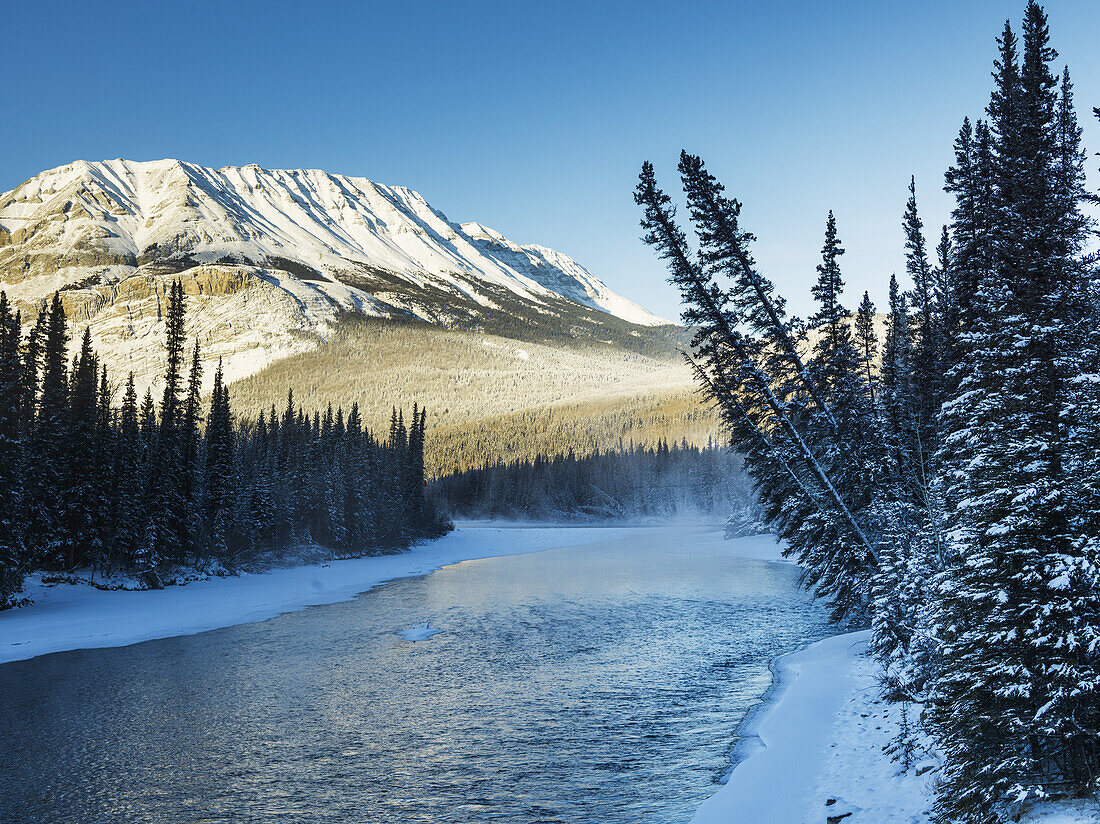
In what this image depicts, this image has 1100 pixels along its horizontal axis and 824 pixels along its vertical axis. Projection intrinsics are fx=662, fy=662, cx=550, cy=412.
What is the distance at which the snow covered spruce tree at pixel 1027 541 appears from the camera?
295 inches

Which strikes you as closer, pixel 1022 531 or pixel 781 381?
pixel 1022 531

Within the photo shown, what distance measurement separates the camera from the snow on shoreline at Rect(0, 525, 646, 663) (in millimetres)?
28891

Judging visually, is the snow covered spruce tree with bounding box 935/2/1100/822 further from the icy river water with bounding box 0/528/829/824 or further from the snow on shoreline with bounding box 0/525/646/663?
the snow on shoreline with bounding box 0/525/646/663

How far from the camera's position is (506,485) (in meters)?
155

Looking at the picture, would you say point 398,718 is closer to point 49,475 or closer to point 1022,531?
point 1022,531

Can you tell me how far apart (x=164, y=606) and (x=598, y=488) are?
129629 mm

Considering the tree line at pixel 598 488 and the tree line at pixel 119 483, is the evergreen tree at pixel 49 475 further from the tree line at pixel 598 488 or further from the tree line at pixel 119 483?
the tree line at pixel 598 488

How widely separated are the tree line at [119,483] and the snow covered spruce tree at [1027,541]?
40.2 metres

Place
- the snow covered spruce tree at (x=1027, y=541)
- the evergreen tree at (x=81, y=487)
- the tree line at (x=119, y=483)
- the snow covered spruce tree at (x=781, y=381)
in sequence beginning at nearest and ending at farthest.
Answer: the snow covered spruce tree at (x=1027, y=541)
the snow covered spruce tree at (x=781, y=381)
the tree line at (x=119, y=483)
the evergreen tree at (x=81, y=487)

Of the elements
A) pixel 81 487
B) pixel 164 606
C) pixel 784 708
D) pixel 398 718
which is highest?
pixel 81 487

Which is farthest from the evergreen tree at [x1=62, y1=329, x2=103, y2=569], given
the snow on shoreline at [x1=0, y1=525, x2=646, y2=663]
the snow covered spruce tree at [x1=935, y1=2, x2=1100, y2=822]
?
the snow covered spruce tree at [x1=935, y1=2, x2=1100, y2=822]

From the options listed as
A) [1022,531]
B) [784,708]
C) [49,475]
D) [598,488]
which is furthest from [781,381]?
[598,488]

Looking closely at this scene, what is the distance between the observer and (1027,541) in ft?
26.9

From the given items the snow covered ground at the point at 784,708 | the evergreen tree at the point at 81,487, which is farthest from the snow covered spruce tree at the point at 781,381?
the evergreen tree at the point at 81,487
